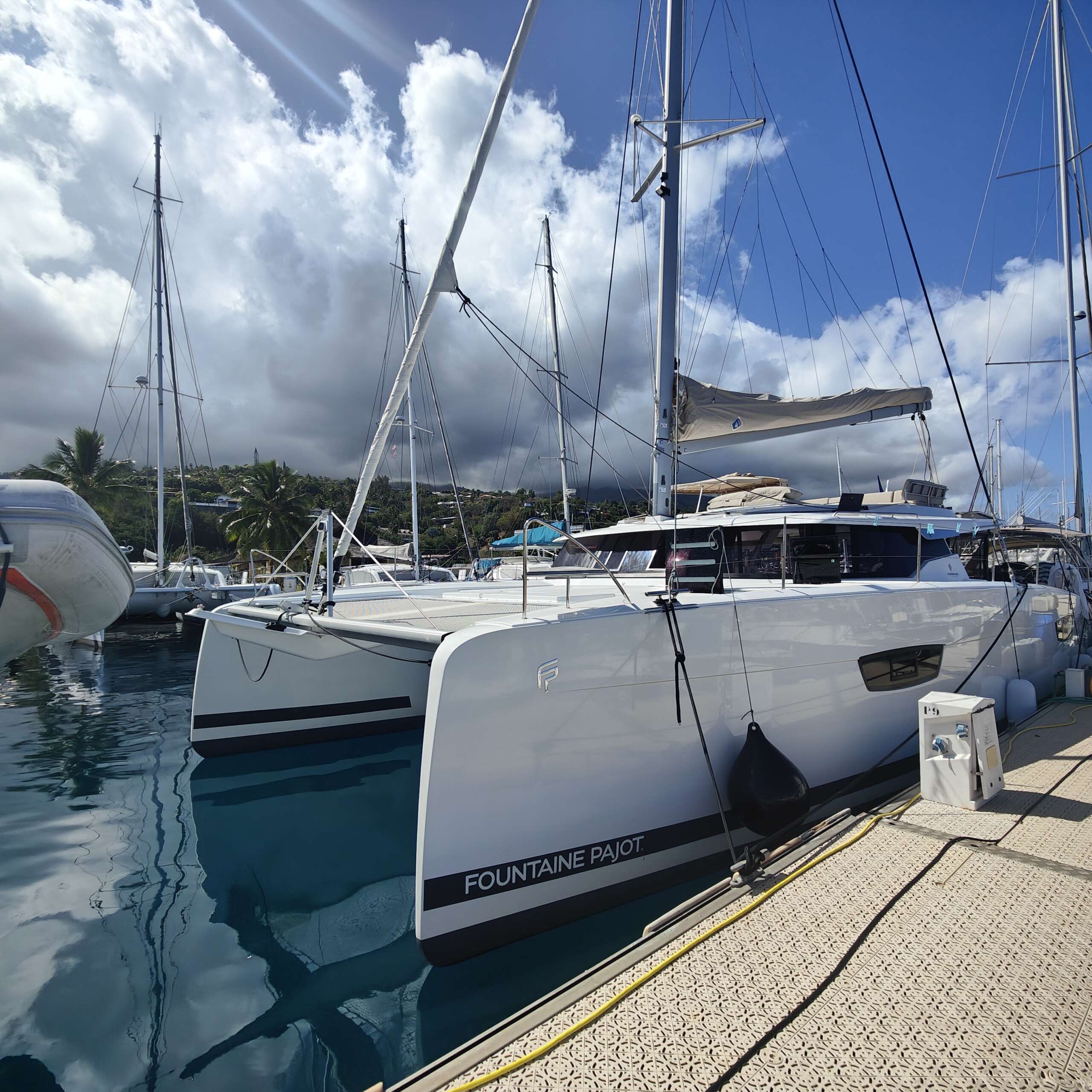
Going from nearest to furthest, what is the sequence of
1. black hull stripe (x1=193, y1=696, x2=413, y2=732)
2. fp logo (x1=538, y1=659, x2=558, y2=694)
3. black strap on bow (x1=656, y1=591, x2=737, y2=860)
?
fp logo (x1=538, y1=659, x2=558, y2=694) → black strap on bow (x1=656, y1=591, x2=737, y2=860) → black hull stripe (x1=193, y1=696, x2=413, y2=732)

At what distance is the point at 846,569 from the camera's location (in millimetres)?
4977

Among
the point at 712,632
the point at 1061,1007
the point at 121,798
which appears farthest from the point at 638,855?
the point at 121,798

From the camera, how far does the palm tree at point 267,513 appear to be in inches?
925

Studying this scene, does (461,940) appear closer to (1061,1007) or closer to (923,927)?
(923,927)

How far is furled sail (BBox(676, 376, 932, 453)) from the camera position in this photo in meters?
6.01

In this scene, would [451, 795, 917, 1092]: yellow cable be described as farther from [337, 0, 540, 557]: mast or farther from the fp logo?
[337, 0, 540, 557]: mast

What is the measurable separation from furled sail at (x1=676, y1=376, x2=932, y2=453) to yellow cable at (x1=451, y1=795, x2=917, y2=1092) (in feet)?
12.8

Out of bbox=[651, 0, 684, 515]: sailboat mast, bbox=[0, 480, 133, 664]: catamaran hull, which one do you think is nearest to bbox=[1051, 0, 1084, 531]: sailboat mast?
bbox=[651, 0, 684, 515]: sailboat mast

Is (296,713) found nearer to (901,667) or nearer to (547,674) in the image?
(547,674)

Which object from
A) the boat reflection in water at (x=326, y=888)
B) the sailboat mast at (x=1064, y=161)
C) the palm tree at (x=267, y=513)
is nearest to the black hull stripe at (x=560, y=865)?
the boat reflection in water at (x=326, y=888)

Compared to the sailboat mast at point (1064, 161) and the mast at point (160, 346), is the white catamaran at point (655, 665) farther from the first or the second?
the mast at point (160, 346)

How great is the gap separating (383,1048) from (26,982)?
1.85 meters

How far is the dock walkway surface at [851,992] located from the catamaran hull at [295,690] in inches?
146

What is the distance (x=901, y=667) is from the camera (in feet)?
15.0
